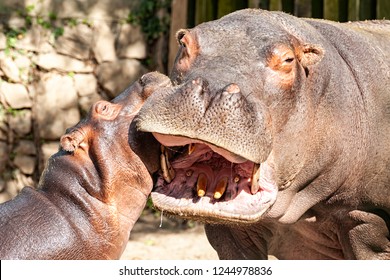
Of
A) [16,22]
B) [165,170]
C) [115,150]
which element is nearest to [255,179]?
[165,170]

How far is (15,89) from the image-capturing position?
9258mm

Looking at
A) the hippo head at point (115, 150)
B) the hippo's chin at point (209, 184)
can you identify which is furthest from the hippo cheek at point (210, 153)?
the hippo head at point (115, 150)

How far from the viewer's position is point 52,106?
9312 mm

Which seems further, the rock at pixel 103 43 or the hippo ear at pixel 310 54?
the rock at pixel 103 43

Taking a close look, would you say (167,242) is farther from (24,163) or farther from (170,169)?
(170,169)

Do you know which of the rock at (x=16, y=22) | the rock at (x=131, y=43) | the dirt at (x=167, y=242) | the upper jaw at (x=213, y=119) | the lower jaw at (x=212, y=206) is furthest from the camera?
the rock at (x=131, y=43)

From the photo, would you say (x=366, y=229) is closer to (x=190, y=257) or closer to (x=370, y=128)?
(x=370, y=128)

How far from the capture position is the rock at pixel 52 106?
9.30 meters

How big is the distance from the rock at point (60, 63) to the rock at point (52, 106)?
9 centimetres

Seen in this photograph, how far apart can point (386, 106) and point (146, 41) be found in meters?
4.91

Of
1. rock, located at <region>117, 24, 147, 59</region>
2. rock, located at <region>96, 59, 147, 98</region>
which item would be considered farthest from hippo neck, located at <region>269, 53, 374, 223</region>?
rock, located at <region>117, 24, 147, 59</region>

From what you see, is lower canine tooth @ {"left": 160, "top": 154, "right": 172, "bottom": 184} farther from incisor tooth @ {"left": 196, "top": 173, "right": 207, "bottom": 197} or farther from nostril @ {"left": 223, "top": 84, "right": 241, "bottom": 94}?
nostril @ {"left": 223, "top": 84, "right": 241, "bottom": 94}

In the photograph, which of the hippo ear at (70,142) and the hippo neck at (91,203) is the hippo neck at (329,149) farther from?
the hippo ear at (70,142)
